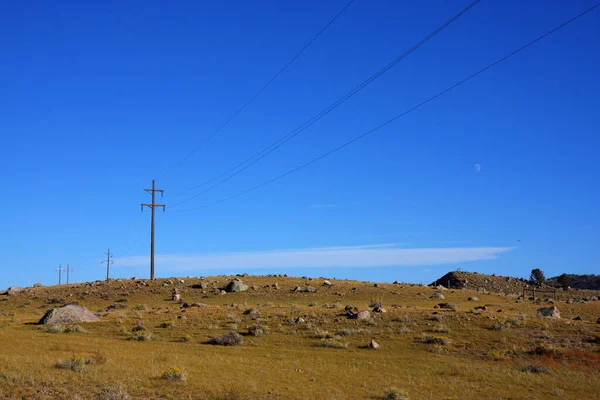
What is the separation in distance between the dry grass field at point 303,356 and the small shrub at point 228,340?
0.39 ft

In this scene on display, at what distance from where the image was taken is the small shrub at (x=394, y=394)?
78.6ft

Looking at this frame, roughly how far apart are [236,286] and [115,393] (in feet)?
203

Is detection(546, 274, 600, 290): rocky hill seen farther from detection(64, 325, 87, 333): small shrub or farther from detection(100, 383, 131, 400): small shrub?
detection(100, 383, 131, 400): small shrub

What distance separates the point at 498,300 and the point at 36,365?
216 ft

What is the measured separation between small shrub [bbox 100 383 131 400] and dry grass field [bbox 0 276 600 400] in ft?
0.16

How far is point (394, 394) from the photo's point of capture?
79.2 feet

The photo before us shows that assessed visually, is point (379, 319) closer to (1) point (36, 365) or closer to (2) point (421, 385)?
(2) point (421, 385)

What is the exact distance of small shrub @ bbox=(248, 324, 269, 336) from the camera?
141 ft

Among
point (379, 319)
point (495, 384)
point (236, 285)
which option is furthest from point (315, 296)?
point (495, 384)

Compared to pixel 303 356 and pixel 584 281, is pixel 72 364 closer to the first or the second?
pixel 303 356

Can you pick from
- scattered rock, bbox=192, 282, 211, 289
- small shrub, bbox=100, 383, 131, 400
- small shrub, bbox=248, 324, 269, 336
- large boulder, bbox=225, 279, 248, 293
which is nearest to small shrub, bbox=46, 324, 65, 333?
small shrub, bbox=248, 324, 269, 336

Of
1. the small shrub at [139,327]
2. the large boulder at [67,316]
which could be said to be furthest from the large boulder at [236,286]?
the small shrub at [139,327]

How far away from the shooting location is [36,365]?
26.8 meters

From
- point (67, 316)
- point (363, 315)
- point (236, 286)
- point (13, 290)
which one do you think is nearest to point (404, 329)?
point (363, 315)
